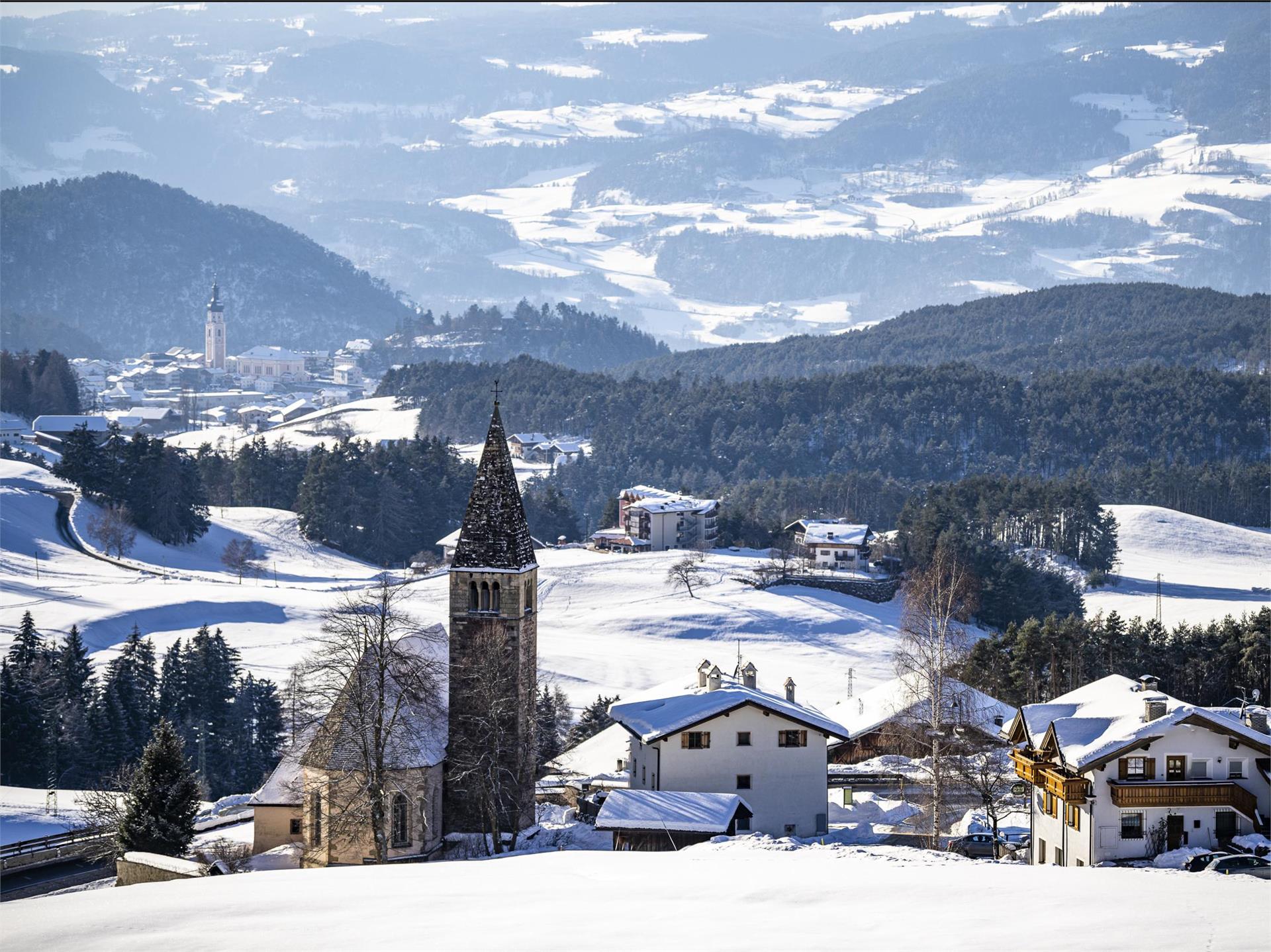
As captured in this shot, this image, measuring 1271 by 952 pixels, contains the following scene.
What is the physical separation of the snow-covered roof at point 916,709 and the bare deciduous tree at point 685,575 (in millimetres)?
33875

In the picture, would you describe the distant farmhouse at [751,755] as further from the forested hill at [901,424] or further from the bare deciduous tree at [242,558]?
the forested hill at [901,424]

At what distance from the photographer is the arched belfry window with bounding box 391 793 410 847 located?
4106 centimetres

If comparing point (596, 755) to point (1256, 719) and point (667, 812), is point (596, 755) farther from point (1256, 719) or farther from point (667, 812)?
point (1256, 719)

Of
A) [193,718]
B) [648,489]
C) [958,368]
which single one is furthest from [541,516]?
[958,368]

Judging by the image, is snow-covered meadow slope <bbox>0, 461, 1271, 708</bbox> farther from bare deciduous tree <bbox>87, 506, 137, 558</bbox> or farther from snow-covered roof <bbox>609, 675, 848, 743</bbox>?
snow-covered roof <bbox>609, 675, 848, 743</bbox>

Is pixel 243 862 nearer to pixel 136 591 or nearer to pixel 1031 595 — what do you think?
pixel 136 591

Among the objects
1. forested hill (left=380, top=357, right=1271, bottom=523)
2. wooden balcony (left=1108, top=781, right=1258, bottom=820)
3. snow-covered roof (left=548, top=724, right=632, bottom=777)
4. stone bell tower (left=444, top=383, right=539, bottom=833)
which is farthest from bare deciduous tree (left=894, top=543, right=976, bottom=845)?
forested hill (left=380, top=357, right=1271, bottom=523)

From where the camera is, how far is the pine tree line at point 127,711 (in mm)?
58906

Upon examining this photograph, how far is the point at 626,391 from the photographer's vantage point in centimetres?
19875

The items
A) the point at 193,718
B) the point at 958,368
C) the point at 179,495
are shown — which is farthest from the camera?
the point at 958,368

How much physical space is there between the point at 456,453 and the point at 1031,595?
5692 centimetres

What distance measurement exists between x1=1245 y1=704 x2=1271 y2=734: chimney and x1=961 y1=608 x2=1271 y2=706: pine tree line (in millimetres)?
20704

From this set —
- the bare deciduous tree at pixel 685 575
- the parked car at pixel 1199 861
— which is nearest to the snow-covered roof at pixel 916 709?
the parked car at pixel 1199 861

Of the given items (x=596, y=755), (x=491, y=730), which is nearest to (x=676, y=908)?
(x=491, y=730)
